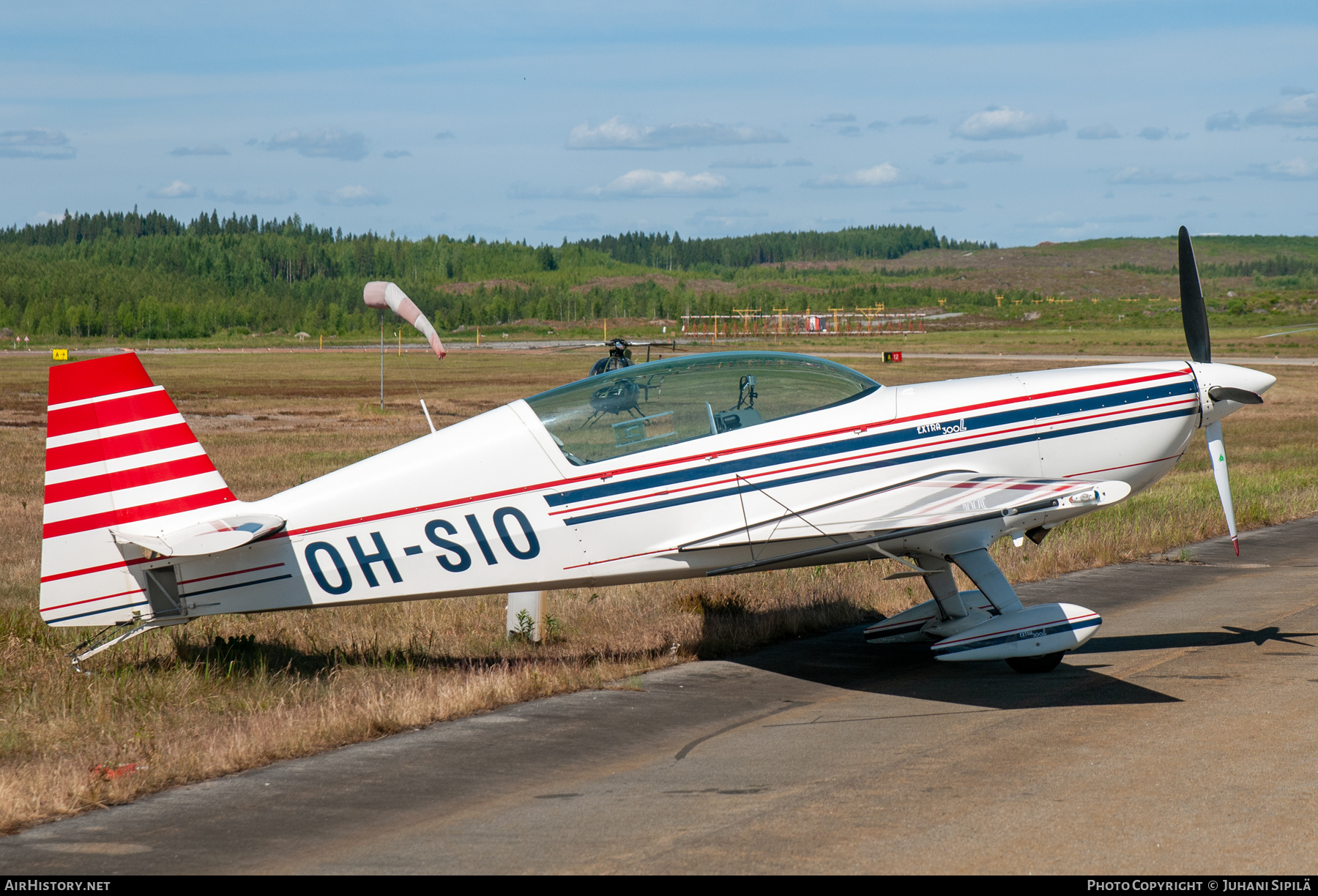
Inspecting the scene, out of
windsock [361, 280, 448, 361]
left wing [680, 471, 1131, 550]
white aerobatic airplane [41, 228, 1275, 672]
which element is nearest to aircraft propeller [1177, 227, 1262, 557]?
white aerobatic airplane [41, 228, 1275, 672]

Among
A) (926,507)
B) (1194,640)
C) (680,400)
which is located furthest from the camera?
(1194,640)

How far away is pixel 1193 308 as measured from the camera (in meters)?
10.4

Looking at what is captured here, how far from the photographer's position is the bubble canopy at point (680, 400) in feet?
26.7

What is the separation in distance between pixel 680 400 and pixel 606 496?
88 centimetres

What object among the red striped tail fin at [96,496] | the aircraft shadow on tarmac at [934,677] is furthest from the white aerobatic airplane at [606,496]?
the aircraft shadow on tarmac at [934,677]

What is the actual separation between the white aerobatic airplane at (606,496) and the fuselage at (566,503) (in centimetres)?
Result: 1

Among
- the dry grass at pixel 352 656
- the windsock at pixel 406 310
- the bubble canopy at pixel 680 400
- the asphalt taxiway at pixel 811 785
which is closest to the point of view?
the asphalt taxiway at pixel 811 785

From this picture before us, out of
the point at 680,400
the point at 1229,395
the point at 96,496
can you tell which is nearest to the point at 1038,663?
the point at 1229,395

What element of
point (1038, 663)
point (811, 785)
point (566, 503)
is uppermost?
point (566, 503)

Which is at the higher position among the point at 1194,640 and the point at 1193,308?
the point at 1193,308

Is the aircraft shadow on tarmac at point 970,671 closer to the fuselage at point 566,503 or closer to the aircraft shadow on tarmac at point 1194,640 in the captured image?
the aircraft shadow on tarmac at point 1194,640

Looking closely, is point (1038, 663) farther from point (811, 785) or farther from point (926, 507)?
point (811, 785)
